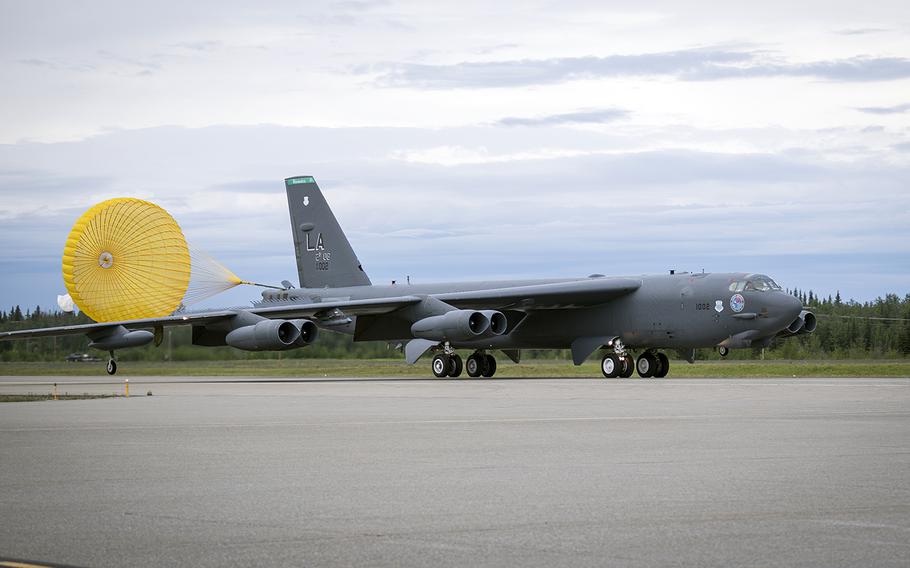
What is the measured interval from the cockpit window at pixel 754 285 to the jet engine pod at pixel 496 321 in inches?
251

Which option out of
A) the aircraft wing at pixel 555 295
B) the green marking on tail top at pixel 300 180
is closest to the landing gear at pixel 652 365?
the aircraft wing at pixel 555 295

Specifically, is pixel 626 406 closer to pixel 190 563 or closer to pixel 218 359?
pixel 190 563

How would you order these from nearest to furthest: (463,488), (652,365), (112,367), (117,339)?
(463,488), (652,365), (117,339), (112,367)

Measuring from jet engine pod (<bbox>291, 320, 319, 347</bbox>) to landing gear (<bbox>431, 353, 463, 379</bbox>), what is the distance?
3.84m

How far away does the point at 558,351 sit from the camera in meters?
46.7

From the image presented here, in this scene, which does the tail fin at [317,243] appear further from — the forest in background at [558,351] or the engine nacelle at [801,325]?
the engine nacelle at [801,325]

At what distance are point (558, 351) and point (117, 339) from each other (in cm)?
1624

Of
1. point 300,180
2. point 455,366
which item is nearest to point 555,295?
point 455,366

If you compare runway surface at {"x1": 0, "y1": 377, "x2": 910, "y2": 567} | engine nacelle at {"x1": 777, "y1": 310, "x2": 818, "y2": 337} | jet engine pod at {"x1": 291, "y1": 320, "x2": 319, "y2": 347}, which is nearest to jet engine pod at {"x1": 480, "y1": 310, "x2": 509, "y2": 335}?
jet engine pod at {"x1": 291, "y1": 320, "x2": 319, "y2": 347}

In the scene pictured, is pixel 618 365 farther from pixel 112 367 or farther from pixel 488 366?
pixel 112 367

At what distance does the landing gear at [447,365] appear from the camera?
36.9 meters

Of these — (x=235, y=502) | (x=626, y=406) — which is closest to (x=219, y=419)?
(x=626, y=406)

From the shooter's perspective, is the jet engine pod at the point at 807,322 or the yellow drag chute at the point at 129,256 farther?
the yellow drag chute at the point at 129,256

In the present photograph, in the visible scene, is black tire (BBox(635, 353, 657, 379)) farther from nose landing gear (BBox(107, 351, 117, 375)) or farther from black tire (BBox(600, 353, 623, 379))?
nose landing gear (BBox(107, 351, 117, 375))
